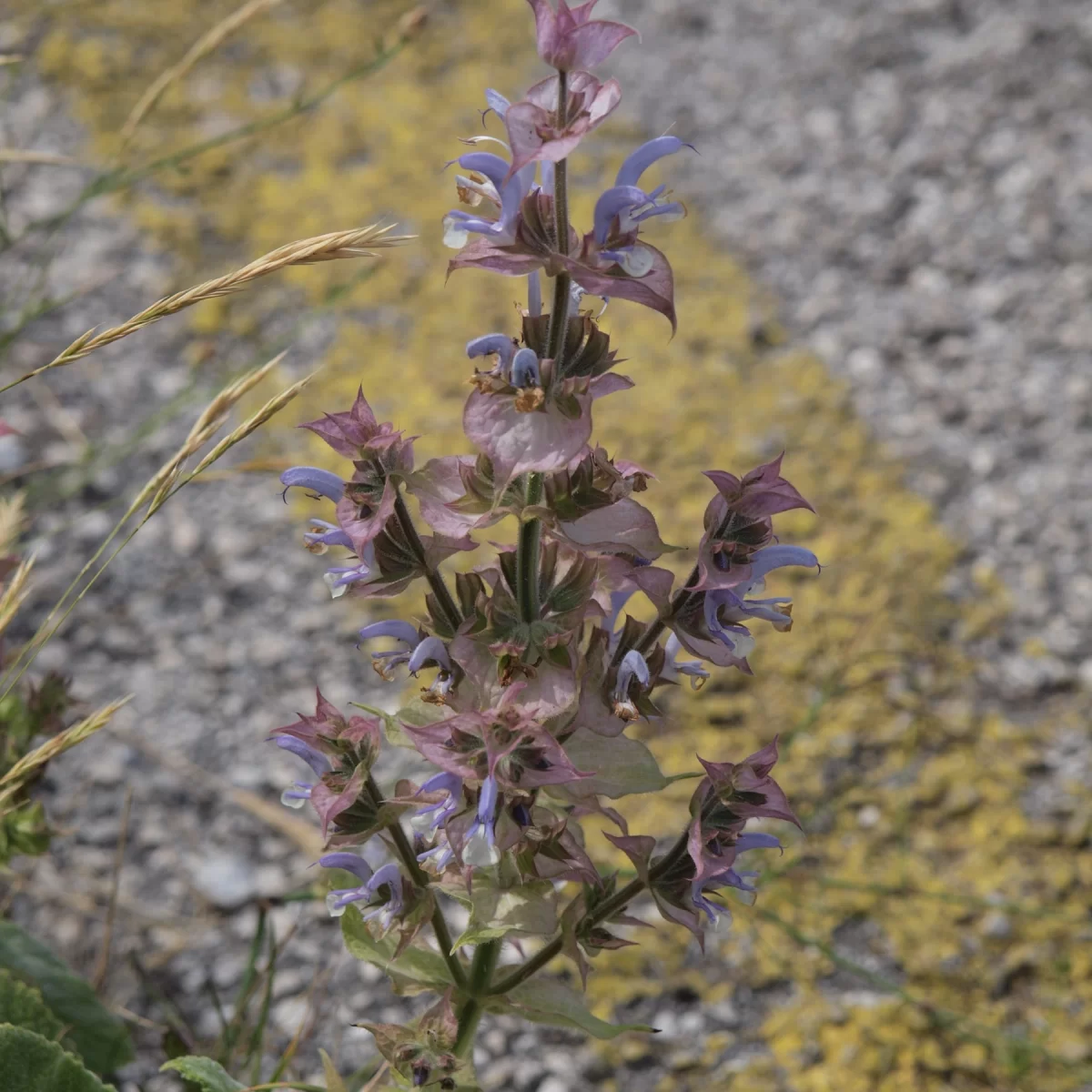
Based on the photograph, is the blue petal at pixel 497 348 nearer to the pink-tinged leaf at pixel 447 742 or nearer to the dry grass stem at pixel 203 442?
the dry grass stem at pixel 203 442

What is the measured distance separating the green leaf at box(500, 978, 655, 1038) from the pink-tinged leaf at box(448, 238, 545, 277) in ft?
2.10

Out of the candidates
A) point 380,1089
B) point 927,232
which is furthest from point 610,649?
point 927,232

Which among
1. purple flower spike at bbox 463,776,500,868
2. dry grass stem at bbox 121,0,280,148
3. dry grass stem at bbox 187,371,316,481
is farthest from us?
dry grass stem at bbox 121,0,280,148

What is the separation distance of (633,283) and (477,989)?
64 centimetres

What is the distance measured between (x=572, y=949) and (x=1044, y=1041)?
2.24 ft

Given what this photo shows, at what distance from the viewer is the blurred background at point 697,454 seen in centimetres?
148

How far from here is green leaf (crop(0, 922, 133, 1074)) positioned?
1.32 meters

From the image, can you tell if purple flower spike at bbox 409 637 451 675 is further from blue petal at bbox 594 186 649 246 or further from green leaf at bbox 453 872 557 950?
blue petal at bbox 594 186 649 246

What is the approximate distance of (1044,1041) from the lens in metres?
1.40

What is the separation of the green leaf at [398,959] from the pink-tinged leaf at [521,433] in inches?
18.0

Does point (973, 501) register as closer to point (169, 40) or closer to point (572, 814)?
point (572, 814)

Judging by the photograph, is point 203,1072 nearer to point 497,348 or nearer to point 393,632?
point 393,632

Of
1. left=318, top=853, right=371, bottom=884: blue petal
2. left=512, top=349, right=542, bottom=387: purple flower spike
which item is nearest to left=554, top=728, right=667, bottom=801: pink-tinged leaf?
left=318, top=853, right=371, bottom=884: blue petal

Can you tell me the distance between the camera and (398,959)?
111 cm
